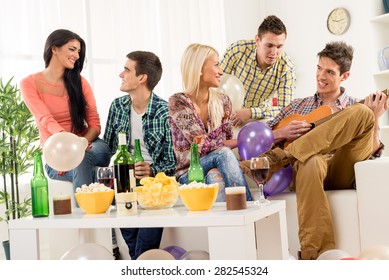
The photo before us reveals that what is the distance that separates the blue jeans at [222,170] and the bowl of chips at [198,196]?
24.6 inches

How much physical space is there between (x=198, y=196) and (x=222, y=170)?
0.74 metres

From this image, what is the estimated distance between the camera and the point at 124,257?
2.84 m

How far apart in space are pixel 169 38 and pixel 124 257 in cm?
262

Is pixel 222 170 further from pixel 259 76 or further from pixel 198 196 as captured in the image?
pixel 259 76

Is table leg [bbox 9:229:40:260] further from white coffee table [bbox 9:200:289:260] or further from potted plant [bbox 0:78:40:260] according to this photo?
potted plant [bbox 0:78:40:260]

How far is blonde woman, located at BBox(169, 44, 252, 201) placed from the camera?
2.61 meters

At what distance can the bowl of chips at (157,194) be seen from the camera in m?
2.01

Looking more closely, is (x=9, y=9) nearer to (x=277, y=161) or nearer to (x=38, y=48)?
(x=38, y=48)

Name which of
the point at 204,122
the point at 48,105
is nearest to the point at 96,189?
the point at 204,122

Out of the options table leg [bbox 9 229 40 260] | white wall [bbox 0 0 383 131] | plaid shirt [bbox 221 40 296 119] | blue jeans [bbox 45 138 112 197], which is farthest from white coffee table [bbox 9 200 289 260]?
white wall [bbox 0 0 383 131]

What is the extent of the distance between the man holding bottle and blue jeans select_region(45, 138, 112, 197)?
126 millimetres

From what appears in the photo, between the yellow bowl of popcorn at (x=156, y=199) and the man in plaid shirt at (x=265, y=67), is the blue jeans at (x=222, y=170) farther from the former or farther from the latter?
the man in plaid shirt at (x=265, y=67)

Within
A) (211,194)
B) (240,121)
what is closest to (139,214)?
(211,194)

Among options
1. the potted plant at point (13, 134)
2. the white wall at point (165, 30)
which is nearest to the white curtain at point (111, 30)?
the white wall at point (165, 30)
